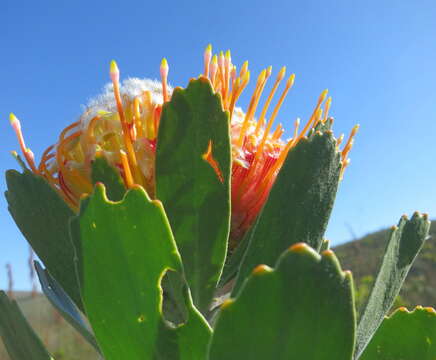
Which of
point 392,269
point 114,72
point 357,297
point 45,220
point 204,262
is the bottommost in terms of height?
point 357,297

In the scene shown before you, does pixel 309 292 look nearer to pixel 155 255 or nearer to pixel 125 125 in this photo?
pixel 155 255

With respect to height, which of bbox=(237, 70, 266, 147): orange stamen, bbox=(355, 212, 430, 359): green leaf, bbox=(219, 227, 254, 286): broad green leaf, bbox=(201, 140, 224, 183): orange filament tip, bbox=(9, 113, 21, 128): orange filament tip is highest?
bbox=(9, 113, 21, 128): orange filament tip

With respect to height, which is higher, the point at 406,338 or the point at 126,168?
the point at 126,168

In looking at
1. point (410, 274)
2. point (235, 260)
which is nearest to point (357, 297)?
point (410, 274)

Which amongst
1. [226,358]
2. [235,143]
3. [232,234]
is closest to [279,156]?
[235,143]

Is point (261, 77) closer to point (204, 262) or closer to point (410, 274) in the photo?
point (204, 262)

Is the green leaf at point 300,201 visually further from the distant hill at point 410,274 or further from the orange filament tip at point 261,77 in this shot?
the distant hill at point 410,274

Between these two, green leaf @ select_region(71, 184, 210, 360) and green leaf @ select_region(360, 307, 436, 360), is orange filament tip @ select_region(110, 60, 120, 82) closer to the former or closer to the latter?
green leaf @ select_region(71, 184, 210, 360)

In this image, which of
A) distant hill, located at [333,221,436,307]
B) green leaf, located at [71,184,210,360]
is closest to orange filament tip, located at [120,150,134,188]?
green leaf, located at [71,184,210,360]
